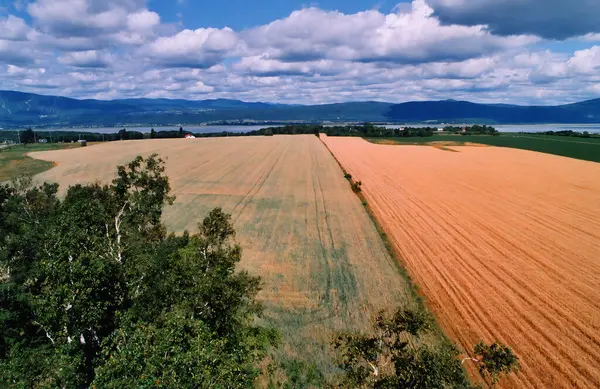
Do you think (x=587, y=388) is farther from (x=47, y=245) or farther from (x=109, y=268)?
(x=47, y=245)

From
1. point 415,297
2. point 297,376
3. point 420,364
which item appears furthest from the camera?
point 415,297

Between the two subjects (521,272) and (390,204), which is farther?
(390,204)

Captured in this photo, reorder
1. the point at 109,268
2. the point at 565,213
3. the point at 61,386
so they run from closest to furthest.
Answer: the point at 61,386 < the point at 109,268 < the point at 565,213

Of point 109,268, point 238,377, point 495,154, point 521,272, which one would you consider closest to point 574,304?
point 521,272

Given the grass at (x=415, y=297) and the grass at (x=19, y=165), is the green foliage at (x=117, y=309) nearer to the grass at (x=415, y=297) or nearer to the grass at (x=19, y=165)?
the grass at (x=415, y=297)

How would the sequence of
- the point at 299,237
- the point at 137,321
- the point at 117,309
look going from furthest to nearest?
the point at 299,237 → the point at 117,309 → the point at 137,321

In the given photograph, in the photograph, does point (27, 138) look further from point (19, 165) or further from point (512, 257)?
point (512, 257)

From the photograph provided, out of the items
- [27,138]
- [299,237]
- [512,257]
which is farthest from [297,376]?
[27,138]
